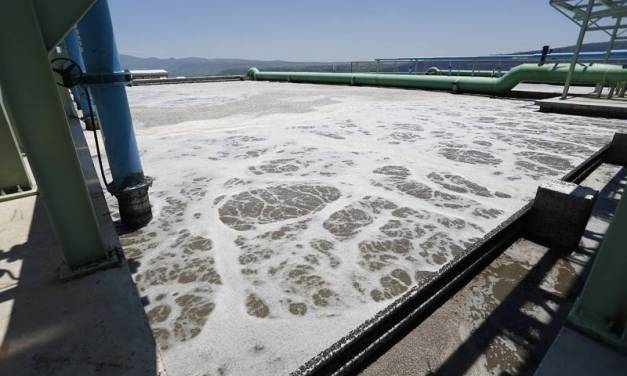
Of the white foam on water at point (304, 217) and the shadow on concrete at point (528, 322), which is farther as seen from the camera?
the white foam on water at point (304, 217)

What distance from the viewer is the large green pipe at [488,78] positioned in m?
10.6

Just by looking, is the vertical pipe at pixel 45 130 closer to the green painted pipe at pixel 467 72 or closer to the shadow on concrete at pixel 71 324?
the shadow on concrete at pixel 71 324

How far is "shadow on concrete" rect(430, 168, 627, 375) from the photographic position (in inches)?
77.6

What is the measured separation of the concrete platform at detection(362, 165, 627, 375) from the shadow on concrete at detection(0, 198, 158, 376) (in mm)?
1394

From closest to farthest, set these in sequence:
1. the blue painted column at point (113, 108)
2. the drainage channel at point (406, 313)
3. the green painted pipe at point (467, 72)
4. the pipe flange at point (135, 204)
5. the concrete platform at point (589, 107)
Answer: the drainage channel at point (406, 313)
the blue painted column at point (113, 108)
the pipe flange at point (135, 204)
the concrete platform at point (589, 107)
the green painted pipe at point (467, 72)

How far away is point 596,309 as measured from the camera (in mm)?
1703

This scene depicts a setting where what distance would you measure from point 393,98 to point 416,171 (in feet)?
30.5

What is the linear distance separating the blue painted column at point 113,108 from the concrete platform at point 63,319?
820 millimetres

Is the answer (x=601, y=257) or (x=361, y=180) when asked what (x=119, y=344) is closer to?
(x=601, y=257)

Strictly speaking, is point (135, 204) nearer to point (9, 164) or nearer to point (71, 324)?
point (9, 164)

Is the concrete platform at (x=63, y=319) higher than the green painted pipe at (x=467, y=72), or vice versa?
the green painted pipe at (x=467, y=72)

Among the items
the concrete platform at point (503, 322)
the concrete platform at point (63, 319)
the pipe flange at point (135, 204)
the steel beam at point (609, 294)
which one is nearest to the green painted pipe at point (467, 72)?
the concrete platform at point (503, 322)

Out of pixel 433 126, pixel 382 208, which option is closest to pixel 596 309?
pixel 382 208

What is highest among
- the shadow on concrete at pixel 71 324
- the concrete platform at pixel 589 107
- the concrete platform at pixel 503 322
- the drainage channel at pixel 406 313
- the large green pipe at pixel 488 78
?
the large green pipe at pixel 488 78
